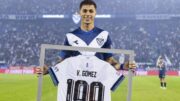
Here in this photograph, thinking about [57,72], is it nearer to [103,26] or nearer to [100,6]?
[103,26]

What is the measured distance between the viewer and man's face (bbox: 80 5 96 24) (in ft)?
18.0

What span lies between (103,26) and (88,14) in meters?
56.7

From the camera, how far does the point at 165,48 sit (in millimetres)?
55000

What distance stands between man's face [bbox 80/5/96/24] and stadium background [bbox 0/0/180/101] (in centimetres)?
4553

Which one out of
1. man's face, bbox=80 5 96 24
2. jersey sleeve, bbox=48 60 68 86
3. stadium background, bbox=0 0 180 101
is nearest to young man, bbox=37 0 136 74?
man's face, bbox=80 5 96 24

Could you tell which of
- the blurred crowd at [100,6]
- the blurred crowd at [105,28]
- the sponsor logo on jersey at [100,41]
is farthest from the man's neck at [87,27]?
the blurred crowd at [100,6]

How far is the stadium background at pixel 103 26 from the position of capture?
5462 cm

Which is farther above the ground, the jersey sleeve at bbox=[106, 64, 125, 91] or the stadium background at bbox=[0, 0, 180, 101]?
the stadium background at bbox=[0, 0, 180, 101]

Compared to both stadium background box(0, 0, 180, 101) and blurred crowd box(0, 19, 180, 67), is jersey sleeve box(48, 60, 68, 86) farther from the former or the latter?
blurred crowd box(0, 19, 180, 67)

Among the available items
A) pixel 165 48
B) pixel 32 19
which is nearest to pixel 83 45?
pixel 165 48

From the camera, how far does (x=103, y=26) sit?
204 feet

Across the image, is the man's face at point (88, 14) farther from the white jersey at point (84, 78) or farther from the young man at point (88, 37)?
the white jersey at point (84, 78)

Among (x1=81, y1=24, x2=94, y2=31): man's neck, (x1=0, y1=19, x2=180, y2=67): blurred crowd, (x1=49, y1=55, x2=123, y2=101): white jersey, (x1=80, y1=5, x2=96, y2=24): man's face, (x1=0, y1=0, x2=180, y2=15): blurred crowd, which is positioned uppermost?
(x1=0, y1=0, x2=180, y2=15): blurred crowd

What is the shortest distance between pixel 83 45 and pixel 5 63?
48292mm
